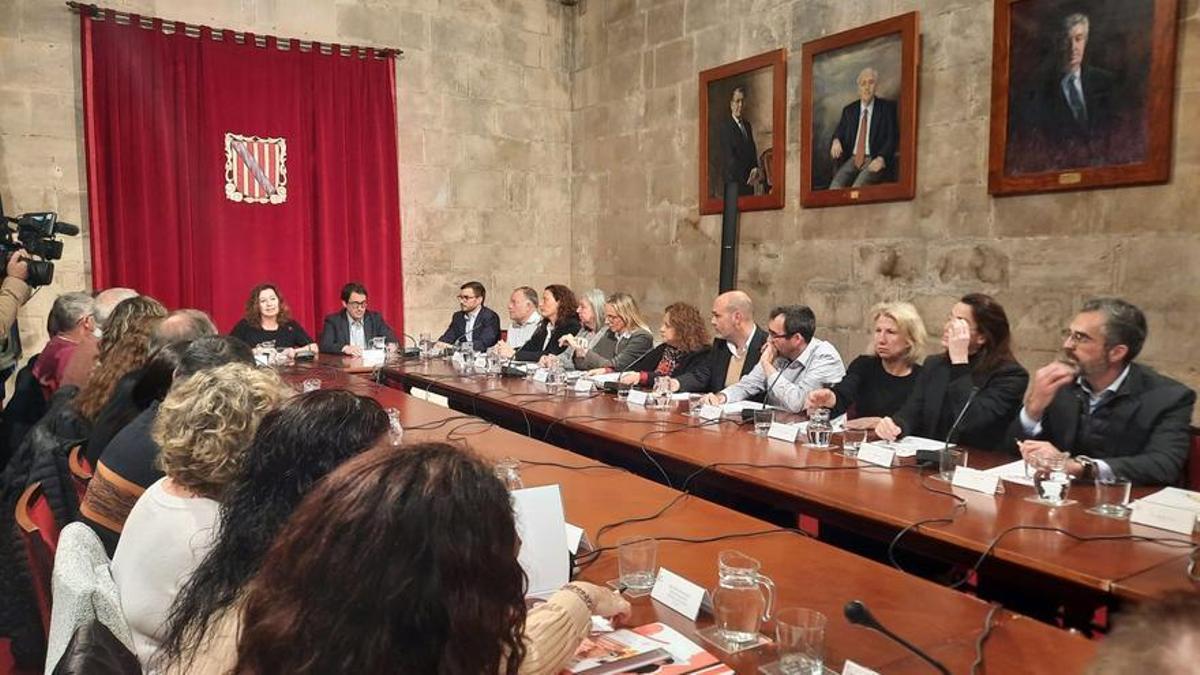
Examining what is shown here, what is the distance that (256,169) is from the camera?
677cm

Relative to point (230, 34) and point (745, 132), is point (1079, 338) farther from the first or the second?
point (230, 34)

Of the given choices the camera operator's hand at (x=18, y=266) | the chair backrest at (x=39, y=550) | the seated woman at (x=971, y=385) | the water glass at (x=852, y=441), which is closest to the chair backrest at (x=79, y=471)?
the chair backrest at (x=39, y=550)

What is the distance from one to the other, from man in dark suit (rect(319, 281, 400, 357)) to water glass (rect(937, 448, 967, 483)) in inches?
188

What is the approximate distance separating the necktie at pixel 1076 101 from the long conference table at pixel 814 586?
3.40 metres

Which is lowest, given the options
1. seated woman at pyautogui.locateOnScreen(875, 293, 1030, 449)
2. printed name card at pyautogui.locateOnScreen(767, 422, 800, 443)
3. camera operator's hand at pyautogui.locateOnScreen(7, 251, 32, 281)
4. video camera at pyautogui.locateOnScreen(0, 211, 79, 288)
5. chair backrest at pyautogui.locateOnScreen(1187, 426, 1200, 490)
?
chair backrest at pyautogui.locateOnScreen(1187, 426, 1200, 490)

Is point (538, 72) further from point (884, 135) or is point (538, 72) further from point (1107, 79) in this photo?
point (1107, 79)

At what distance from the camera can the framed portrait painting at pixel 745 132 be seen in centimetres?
614

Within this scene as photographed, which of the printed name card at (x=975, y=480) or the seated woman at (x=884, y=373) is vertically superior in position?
the seated woman at (x=884, y=373)

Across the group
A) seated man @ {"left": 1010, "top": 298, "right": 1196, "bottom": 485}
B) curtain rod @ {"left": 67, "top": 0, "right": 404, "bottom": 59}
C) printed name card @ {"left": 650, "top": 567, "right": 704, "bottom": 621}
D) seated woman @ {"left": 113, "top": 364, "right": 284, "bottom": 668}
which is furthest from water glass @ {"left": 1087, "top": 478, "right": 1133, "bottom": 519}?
curtain rod @ {"left": 67, "top": 0, "right": 404, "bottom": 59}

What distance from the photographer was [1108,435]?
283cm

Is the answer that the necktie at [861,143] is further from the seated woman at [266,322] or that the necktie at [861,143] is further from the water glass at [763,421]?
the seated woman at [266,322]

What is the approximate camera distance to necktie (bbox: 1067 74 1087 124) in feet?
14.4

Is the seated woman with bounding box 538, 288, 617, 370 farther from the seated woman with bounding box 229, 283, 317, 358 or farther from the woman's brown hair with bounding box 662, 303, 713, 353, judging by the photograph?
the seated woman with bounding box 229, 283, 317, 358

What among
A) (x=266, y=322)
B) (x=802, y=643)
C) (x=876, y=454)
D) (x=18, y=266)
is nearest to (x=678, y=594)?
(x=802, y=643)
